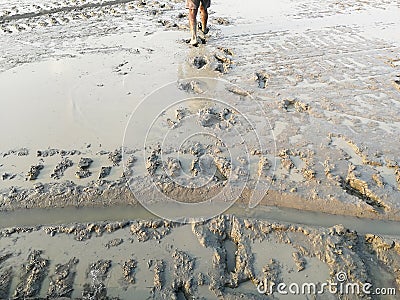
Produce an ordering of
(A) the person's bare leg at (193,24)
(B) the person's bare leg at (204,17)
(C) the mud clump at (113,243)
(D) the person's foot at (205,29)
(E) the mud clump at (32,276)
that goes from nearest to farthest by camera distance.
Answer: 1. (E) the mud clump at (32,276)
2. (C) the mud clump at (113,243)
3. (A) the person's bare leg at (193,24)
4. (B) the person's bare leg at (204,17)
5. (D) the person's foot at (205,29)

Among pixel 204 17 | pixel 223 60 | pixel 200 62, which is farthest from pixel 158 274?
pixel 204 17

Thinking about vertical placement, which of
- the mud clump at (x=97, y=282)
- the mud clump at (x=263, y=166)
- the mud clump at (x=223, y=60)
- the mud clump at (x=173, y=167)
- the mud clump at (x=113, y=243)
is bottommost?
the mud clump at (x=97, y=282)

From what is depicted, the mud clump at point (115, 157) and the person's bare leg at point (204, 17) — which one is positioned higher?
the person's bare leg at point (204, 17)

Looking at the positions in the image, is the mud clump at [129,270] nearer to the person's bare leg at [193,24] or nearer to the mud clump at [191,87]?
the mud clump at [191,87]

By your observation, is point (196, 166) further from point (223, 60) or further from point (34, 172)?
point (223, 60)

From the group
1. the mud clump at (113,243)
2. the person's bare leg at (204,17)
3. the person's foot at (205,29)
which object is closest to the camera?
the mud clump at (113,243)

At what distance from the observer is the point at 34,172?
353cm

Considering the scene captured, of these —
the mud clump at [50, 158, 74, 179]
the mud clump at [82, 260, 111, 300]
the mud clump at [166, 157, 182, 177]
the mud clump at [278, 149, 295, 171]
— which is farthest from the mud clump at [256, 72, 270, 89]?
the mud clump at [82, 260, 111, 300]

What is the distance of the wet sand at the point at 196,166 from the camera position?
2.62 m

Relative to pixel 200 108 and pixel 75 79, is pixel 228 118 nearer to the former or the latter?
pixel 200 108

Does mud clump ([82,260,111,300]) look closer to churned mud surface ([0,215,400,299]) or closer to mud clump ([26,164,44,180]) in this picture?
churned mud surface ([0,215,400,299])

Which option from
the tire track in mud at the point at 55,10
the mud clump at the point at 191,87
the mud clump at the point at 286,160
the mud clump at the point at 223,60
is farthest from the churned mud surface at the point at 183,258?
the tire track in mud at the point at 55,10

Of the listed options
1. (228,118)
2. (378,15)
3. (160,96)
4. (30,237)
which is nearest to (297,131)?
(228,118)

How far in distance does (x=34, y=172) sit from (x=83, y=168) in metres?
0.48
